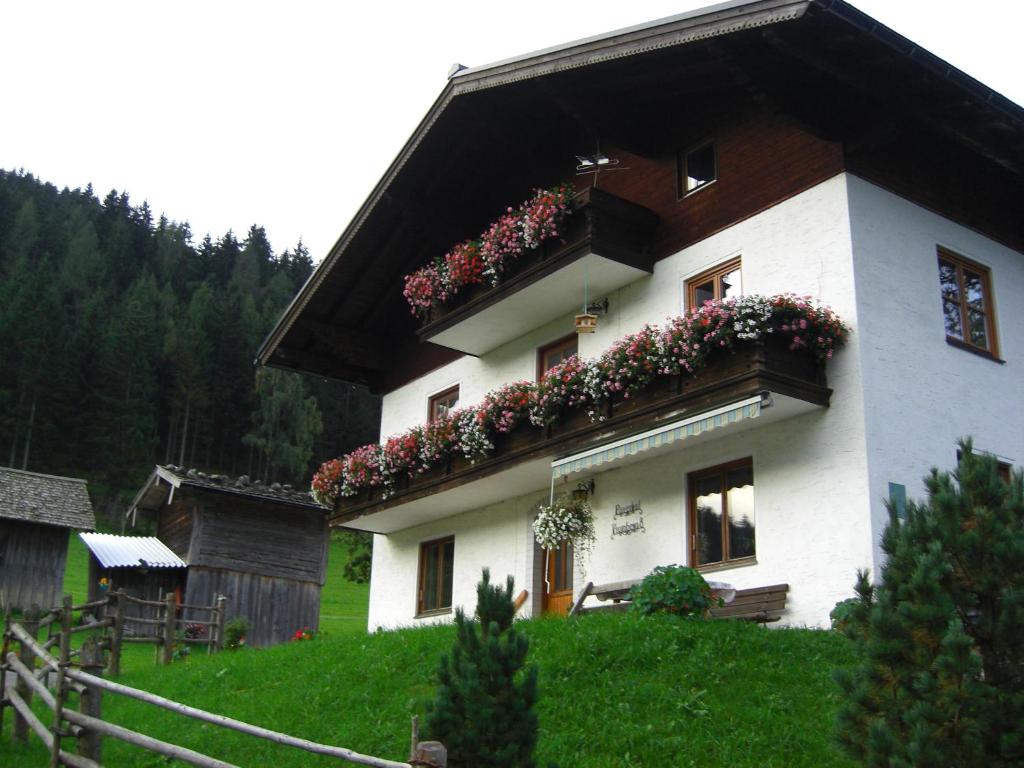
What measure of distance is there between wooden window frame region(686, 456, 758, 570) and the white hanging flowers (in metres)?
2.04

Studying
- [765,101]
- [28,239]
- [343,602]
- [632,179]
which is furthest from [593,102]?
[28,239]

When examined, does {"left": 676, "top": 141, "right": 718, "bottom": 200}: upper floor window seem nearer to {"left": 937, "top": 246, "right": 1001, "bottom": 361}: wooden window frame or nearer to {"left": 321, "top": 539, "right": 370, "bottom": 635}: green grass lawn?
{"left": 937, "top": 246, "right": 1001, "bottom": 361}: wooden window frame

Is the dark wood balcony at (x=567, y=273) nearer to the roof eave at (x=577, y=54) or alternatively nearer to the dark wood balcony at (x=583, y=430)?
the roof eave at (x=577, y=54)

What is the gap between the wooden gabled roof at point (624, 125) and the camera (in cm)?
1497

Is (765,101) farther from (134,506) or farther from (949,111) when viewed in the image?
(134,506)

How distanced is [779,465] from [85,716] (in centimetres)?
951

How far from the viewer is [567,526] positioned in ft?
59.9

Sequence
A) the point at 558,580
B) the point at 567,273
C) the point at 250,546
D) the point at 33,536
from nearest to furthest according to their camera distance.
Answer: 1. the point at 567,273
2. the point at 558,580
3. the point at 250,546
4. the point at 33,536

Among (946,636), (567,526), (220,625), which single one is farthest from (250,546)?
(946,636)

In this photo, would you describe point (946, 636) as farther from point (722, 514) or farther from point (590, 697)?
point (722, 514)

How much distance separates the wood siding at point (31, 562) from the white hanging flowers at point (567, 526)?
21.7 m

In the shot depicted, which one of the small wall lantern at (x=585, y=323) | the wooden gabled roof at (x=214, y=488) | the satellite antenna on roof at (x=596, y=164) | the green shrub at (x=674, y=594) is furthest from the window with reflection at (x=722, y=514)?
the wooden gabled roof at (x=214, y=488)

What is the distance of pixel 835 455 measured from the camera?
49.8ft

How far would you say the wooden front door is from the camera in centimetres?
1977
